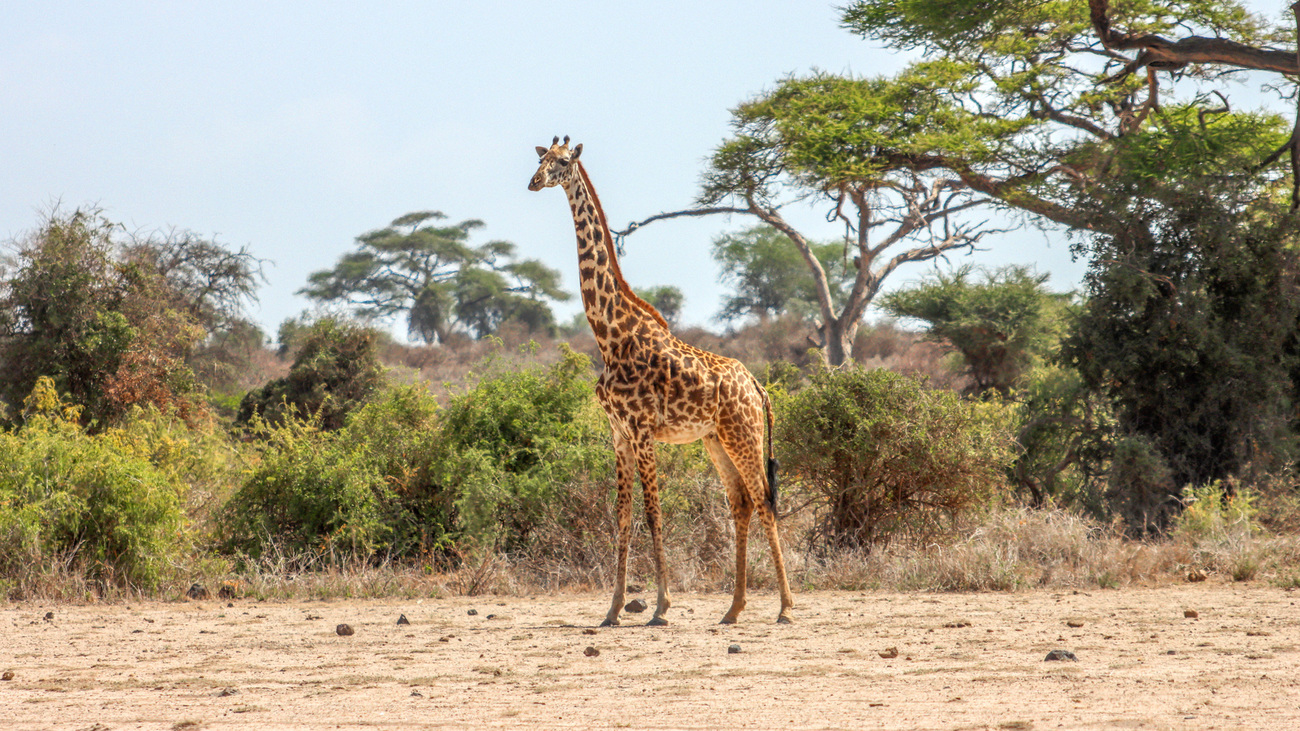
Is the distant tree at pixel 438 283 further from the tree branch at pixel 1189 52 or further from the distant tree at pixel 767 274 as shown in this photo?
the tree branch at pixel 1189 52

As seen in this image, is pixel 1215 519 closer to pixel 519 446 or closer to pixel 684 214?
pixel 519 446

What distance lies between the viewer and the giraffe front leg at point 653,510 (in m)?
6.99

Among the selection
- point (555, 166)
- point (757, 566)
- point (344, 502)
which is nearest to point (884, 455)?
point (757, 566)

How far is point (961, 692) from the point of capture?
4586mm

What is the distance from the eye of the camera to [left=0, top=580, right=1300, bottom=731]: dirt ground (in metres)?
4.22

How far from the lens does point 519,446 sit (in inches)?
396

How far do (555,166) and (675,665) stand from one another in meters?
3.45

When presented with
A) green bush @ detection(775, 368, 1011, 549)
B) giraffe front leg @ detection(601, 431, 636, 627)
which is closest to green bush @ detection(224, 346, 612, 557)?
green bush @ detection(775, 368, 1011, 549)

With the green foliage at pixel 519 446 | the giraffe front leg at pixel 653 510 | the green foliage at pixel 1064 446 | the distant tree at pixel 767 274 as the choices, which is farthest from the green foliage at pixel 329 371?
the distant tree at pixel 767 274

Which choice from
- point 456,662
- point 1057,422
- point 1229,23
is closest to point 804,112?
point 1229,23

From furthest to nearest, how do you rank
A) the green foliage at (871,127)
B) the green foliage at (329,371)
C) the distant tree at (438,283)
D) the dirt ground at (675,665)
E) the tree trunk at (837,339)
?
the distant tree at (438,283), the tree trunk at (837,339), the green foliage at (871,127), the green foliage at (329,371), the dirt ground at (675,665)

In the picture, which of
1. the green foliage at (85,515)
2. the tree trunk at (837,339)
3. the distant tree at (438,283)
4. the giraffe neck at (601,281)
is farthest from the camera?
the distant tree at (438,283)

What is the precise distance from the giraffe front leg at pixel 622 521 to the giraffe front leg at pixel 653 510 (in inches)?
5.0

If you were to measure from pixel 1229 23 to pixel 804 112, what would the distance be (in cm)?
799
